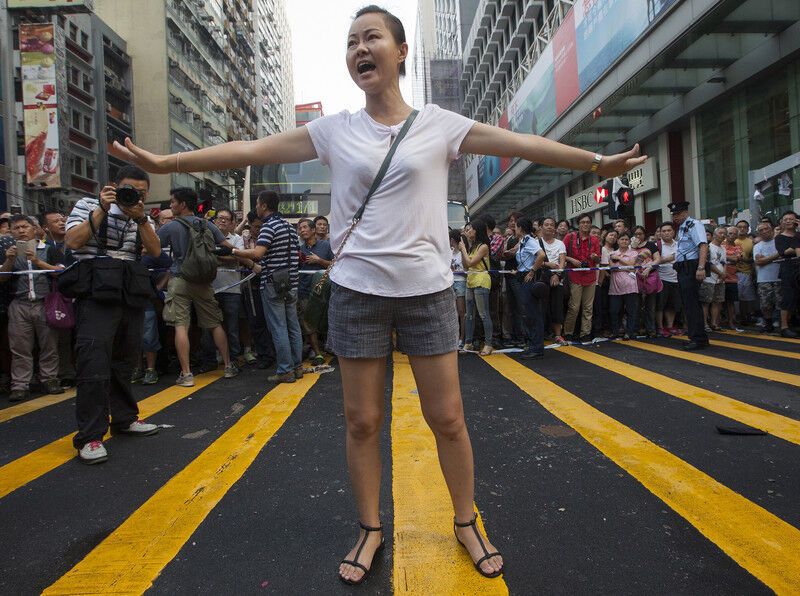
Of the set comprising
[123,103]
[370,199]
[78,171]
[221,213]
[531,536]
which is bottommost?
[531,536]

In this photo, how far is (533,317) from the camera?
24.5 feet

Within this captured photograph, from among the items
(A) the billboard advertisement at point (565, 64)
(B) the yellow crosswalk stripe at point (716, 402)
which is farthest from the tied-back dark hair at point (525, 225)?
(A) the billboard advertisement at point (565, 64)

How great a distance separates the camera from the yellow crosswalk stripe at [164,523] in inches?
80.1

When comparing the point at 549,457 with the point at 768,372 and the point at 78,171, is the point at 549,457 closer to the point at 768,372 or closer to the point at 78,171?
the point at 768,372

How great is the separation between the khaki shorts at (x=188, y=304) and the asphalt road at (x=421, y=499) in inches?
53.0

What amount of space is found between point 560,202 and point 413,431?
86.6ft

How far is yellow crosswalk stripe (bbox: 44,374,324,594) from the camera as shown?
204 centimetres

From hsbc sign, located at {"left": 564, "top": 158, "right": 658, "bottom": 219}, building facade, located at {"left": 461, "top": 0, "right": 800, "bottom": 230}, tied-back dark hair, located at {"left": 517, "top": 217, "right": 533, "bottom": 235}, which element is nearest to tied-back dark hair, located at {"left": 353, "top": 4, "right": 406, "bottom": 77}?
tied-back dark hair, located at {"left": 517, "top": 217, "right": 533, "bottom": 235}

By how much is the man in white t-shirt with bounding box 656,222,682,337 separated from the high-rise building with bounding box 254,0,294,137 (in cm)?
7670

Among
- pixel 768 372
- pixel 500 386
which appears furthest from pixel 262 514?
pixel 768 372

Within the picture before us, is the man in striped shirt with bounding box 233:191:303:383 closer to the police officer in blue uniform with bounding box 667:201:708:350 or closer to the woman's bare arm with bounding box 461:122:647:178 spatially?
the woman's bare arm with bounding box 461:122:647:178

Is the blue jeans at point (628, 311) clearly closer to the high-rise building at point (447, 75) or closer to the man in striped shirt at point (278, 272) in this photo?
the man in striped shirt at point (278, 272)

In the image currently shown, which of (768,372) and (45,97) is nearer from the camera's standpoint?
(768,372)

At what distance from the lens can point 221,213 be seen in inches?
291
